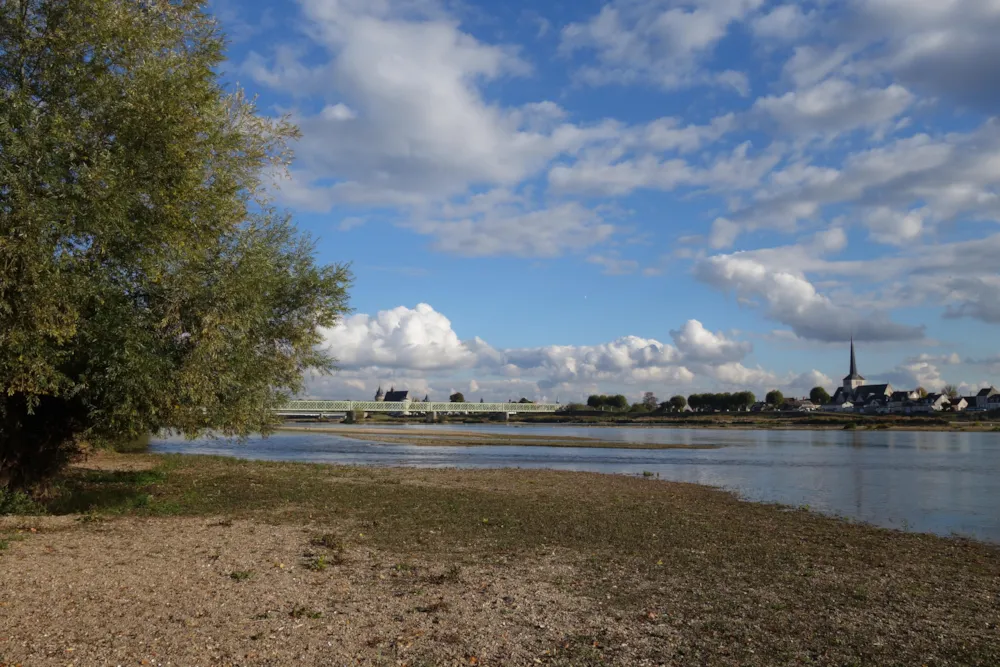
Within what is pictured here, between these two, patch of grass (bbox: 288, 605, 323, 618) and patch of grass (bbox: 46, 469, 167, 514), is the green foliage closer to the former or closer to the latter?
patch of grass (bbox: 46, 469, 167, 514)

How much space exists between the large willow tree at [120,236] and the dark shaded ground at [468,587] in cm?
295

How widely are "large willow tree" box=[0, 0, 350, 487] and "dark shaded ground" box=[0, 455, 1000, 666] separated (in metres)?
2.95

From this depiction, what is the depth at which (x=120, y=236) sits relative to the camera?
16219mm

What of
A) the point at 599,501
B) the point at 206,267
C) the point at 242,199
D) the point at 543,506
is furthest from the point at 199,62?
the point at 599,501

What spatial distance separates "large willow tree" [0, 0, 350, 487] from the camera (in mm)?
14836

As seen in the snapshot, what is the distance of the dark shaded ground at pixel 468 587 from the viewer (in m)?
9.40

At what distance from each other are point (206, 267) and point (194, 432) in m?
4.58

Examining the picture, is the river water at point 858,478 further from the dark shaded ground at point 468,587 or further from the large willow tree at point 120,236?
the large willow tree at point 120,236

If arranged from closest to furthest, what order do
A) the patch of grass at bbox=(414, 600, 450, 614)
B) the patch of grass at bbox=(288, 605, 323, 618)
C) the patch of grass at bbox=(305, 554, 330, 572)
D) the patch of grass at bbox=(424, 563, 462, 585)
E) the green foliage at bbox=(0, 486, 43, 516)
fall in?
the patch of grass at bbox=(288, 605, 323, 618)
the patch of grass at bbox=(414, 600, 450, 614)
the patch of grass at bbox=(424, 563, 462, 585)
the patch of grass at bbox=(305, 554, 330, 572)
the green foliage at bbox=(0, 486, 43, 516)

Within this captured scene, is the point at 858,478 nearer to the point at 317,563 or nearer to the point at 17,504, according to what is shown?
the point at 317,563

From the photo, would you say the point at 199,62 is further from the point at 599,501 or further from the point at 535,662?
the point at 599,501

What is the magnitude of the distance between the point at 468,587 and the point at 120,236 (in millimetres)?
10898

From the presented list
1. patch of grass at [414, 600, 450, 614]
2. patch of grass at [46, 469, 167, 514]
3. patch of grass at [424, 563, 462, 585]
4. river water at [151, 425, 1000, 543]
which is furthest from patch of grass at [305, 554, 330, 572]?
river water at [151, 425, 1000, 543]

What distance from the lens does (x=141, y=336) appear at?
54.2 ft
